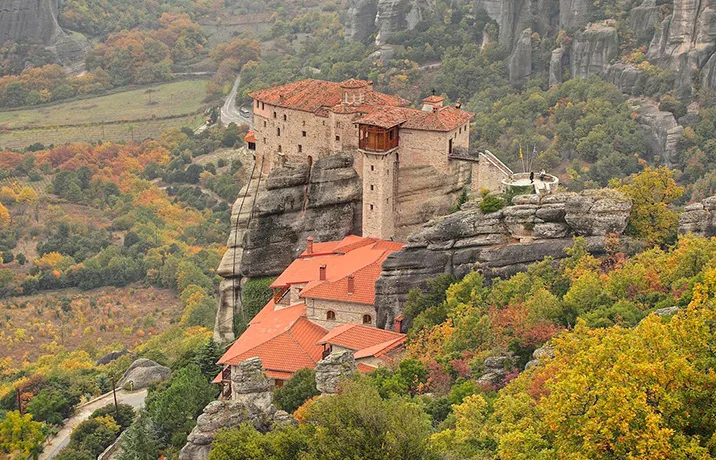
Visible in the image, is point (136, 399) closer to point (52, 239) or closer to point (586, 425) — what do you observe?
point (586, 425)

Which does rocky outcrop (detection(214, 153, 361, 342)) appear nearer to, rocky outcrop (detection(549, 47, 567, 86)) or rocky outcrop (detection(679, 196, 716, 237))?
rocky outcrop (detection(679, 196, 716, 237))

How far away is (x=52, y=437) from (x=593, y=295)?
90.9ft

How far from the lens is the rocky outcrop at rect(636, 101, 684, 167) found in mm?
83375

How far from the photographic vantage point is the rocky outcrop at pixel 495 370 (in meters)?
37.4

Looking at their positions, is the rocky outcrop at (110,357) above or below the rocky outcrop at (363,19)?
below

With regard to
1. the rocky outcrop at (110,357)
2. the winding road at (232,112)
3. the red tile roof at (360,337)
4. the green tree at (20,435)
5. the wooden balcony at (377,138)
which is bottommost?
the rocky outcrop at (110,357)

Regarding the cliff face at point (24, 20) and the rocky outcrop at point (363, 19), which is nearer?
the rocky outcrop at point (363, 19)

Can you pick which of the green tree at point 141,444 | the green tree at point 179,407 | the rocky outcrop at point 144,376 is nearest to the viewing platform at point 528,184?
the green tree at point 179,407

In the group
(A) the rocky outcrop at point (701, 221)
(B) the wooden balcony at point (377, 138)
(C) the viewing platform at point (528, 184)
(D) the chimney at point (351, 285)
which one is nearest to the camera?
(A) the rocky outcrop at point (701, 221)

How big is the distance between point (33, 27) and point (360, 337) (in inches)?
5161

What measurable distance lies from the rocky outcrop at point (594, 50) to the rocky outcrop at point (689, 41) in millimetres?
5441

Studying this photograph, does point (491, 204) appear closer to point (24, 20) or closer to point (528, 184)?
point (528, 184)

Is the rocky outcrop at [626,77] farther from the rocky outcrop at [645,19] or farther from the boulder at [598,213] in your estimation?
the boulder at [598,213]

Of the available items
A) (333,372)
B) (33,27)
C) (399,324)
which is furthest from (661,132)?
(33,27)
